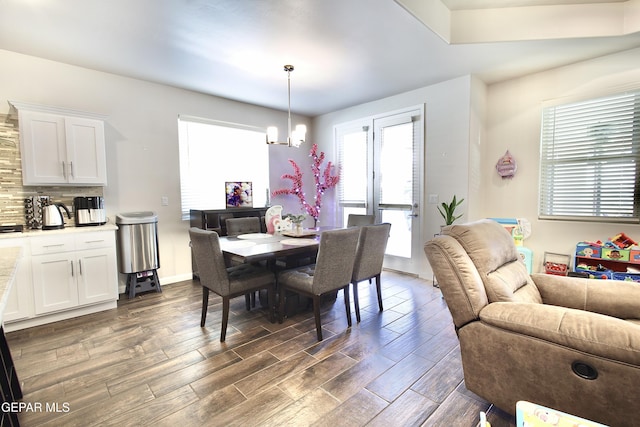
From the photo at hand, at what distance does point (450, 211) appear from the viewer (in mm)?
3619

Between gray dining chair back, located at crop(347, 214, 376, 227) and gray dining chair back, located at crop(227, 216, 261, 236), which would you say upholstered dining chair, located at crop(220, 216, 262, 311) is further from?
gray dining chair back, located at crop(347, 214, 376, 227)

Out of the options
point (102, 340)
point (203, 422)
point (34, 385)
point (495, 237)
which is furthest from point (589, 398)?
point (102, 340)

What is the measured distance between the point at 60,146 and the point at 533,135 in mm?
5349

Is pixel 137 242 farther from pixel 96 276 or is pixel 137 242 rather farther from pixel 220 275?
A: pixel 220 275

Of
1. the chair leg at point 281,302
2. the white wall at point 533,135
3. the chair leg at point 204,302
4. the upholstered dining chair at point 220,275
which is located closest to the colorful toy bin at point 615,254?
the white wall at point 533,135

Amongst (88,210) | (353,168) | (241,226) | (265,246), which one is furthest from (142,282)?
(353,168)

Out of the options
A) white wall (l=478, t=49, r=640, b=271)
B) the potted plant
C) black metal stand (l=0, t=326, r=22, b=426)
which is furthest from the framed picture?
white wall (l=478, t=49, r=640, b=271)

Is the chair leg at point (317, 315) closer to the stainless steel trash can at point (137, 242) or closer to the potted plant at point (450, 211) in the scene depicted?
the potted plant at point (450, 211)

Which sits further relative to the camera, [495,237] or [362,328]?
[362,328]

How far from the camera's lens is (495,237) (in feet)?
6.33

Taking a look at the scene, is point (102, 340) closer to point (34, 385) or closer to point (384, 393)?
point (34, 385)

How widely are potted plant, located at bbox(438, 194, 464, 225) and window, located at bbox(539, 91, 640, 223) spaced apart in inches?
38.0

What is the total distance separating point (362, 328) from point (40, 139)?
12.0ft

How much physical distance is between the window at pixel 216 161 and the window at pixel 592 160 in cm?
402
